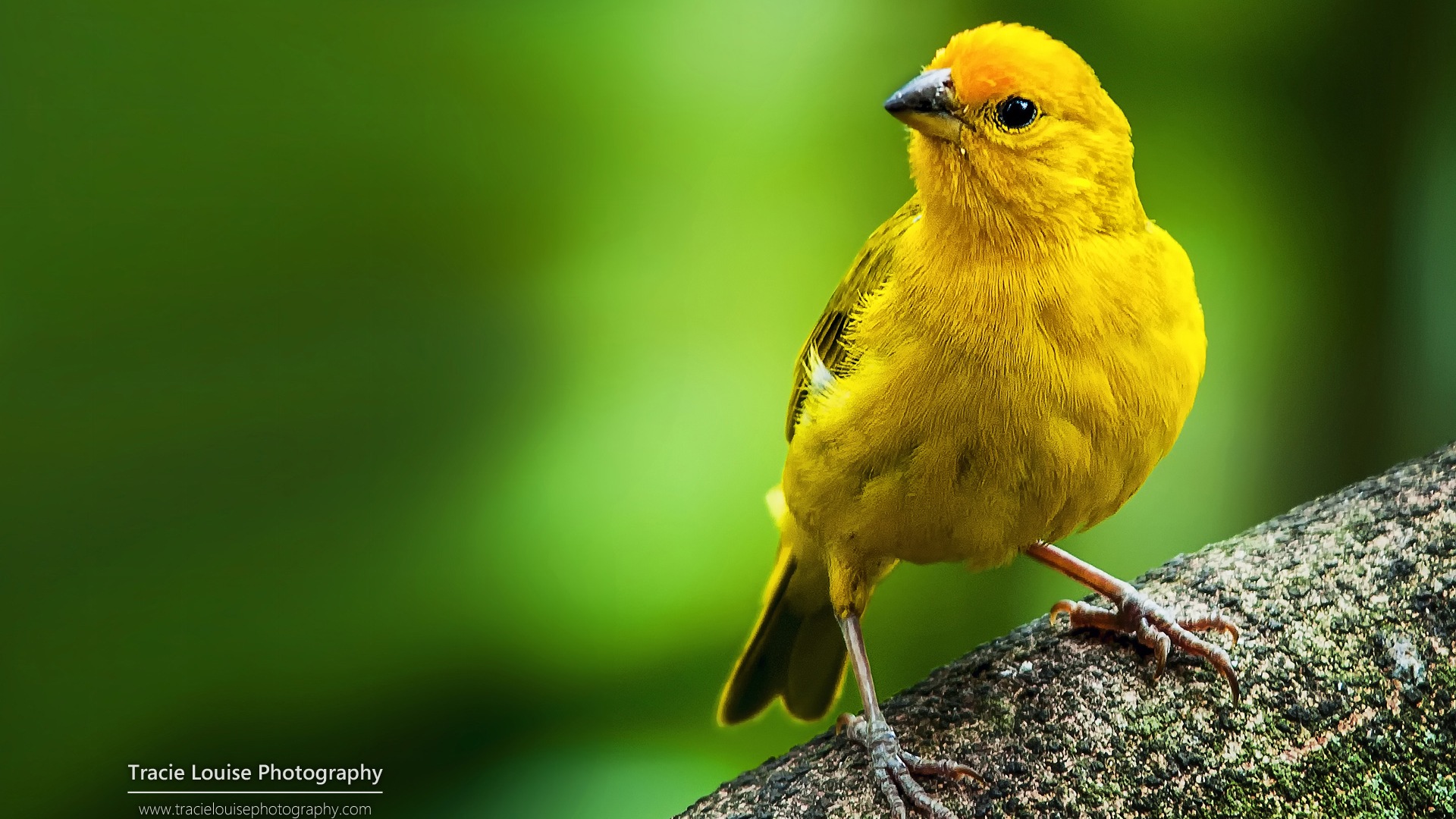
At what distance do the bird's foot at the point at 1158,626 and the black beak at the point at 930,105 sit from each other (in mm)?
897

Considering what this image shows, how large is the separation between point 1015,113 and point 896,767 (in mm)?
1125

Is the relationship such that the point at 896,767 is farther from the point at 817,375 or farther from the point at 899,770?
the point at 817,375

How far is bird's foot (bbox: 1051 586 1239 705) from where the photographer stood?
1.81m

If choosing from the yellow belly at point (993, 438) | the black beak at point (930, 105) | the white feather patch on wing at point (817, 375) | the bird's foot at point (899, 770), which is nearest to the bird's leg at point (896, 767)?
the bird's foot at point (899, 770)

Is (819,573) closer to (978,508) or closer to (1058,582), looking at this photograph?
(978,508)

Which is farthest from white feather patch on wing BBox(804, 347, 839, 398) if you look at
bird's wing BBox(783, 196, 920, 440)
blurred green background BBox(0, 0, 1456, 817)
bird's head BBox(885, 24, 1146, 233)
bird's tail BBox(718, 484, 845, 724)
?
blurred green background BBox(0, 0, 1456, 817)

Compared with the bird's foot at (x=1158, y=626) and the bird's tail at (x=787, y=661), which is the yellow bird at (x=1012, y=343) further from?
the bird's tail at (x=787, y=661)

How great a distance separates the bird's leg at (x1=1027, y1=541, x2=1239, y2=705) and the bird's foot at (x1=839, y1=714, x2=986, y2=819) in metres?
0.39

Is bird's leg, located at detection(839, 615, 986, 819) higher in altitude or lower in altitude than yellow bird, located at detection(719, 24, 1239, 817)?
lower

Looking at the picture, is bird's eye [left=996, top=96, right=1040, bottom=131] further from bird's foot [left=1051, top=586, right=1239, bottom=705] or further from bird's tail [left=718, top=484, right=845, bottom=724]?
bird's tail [left=718, top=484, right=845, bottom=724]

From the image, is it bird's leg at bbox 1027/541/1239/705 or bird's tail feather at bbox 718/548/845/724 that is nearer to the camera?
bird's leg at bbox 1027/541/1239/705

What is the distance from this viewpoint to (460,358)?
316cm

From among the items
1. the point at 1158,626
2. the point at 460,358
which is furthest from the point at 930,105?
the point at 460,358

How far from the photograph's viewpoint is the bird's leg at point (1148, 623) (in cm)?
181
